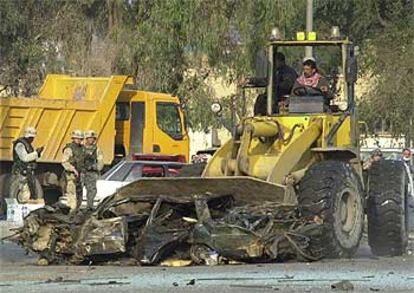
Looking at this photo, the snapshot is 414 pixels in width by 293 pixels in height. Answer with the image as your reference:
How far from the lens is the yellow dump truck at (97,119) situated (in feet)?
84.3

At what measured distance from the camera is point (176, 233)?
12695 millimetres

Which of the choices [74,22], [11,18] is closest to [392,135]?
[74,22]

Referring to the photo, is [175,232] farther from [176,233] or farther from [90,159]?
[90,159]

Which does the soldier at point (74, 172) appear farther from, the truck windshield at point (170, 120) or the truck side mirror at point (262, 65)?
the truck windshield at point (170, 120)

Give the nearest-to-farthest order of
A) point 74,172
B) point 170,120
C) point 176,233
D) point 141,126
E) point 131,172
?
1. point 176,233
2. point 74,172
3. point 131,172
4. point 141,126
5. point 170,120

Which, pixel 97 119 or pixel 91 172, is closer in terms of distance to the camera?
pixel 91 172

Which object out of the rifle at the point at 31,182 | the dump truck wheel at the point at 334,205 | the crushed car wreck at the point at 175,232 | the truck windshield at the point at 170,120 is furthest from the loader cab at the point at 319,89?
the truck windshield at the point at 170,120

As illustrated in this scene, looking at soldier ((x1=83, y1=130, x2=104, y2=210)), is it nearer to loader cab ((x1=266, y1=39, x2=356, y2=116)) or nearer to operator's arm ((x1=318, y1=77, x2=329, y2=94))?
loader cab ((x1=266, y1=39, x2=356, y2=116))

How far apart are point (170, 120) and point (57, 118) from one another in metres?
3.55

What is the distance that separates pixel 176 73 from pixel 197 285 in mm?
23837

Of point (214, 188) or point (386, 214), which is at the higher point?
point (214, 188)

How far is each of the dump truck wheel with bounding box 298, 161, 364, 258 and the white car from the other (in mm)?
8990

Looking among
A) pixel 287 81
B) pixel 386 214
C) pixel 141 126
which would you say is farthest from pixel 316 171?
pixel 141 126

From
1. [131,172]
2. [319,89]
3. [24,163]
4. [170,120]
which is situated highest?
[319,89]
